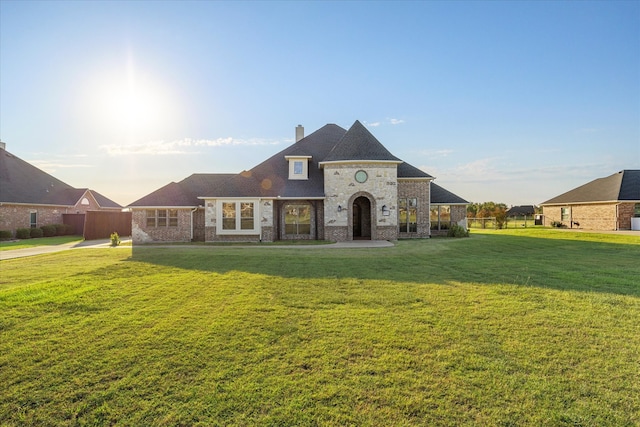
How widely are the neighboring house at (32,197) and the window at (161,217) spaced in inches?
474

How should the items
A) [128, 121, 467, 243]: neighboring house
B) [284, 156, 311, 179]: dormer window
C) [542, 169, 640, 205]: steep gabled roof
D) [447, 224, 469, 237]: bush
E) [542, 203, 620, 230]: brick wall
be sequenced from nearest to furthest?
[128, 121, 467, 243]: neighboring house, [284, 156, 311, 179]: dormer window, [447, 224, 469, 237]: bush, [542, 169, 640, 205]: steep gabled roof, [542, 203, 620, 230]: brick wall

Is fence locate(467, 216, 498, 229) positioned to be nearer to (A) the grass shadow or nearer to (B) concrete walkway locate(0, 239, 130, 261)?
(A) the grass shadow

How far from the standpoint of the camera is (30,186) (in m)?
25.9

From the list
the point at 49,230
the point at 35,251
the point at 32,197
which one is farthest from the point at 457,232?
the point at 32,197

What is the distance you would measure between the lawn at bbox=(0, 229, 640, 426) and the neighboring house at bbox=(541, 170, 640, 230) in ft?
85.1

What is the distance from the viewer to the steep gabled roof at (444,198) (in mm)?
21453

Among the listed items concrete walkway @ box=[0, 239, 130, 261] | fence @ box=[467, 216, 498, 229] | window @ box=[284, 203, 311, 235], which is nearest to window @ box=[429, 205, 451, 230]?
window @ box=[284, 203, 311, 235]

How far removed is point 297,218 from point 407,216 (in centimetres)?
740

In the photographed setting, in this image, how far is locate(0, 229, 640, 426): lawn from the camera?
3182 millimetres

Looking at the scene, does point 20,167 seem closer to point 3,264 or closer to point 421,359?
point 3,264

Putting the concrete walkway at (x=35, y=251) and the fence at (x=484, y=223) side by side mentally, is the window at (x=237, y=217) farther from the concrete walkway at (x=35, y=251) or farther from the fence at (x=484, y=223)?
the fence at (x=484, y=223)

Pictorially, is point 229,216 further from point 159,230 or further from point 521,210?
point 521,210

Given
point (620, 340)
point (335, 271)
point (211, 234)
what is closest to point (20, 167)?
point (211, 234)

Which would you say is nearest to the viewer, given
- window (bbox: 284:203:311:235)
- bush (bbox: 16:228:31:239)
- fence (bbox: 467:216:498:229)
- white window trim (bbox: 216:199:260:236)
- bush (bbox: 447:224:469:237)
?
white window trim (bbox: 216:199:260:236)
